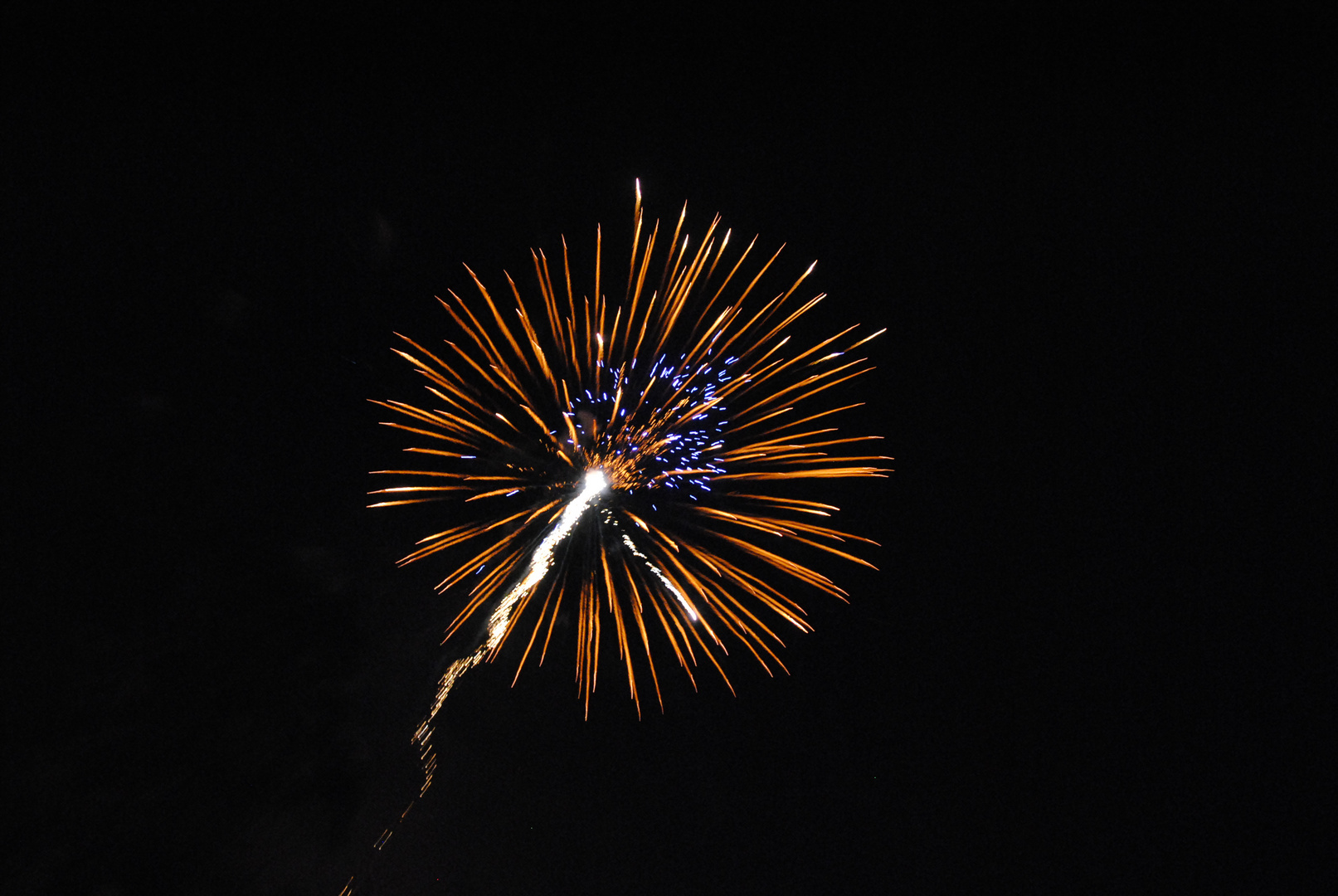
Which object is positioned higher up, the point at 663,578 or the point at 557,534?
the point at 557,534

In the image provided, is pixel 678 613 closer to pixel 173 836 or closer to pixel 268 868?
pixel 268 868

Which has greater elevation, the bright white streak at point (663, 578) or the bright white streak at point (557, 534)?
the bright white streak at point (557, 534)

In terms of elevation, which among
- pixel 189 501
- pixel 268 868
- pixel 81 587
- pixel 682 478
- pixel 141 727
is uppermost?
pixel 189 501

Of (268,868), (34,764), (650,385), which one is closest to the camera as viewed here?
(34,764)

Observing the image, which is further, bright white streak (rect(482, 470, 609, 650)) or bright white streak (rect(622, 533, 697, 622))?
bright white streak (rect(482, 470, 609, 650))

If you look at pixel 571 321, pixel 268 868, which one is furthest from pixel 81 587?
pixel 571 321

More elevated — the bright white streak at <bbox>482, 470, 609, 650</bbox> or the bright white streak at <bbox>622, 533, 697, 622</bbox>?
the bright white streak at <bbox>482, 470, 609, 650</bbox>

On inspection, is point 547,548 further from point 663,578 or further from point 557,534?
point 663,578

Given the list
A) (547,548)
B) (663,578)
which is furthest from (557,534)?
(663,578)

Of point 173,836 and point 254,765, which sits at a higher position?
point 254,765

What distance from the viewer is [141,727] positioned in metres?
3.97

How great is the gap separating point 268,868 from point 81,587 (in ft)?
7.96

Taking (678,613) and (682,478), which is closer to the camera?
(682,478)

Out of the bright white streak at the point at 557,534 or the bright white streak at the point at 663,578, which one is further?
the bright white streak at the point at 557,534
